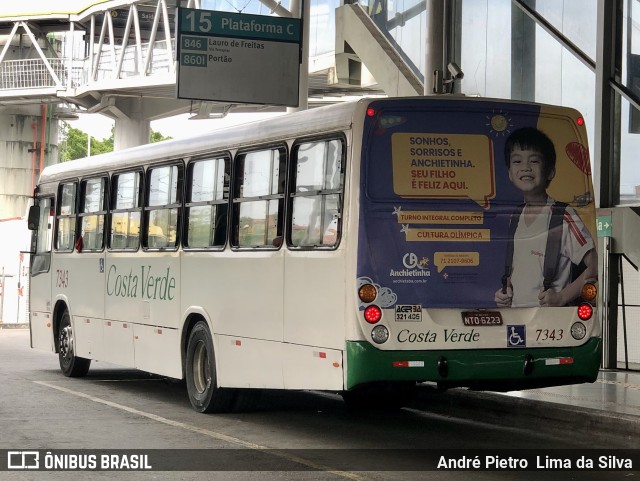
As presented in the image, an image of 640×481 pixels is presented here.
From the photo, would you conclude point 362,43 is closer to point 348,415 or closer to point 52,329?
point 52,329

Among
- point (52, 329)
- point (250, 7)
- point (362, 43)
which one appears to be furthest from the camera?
point (250, 7)

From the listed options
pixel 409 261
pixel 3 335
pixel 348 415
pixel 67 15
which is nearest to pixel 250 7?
pixel 3 335

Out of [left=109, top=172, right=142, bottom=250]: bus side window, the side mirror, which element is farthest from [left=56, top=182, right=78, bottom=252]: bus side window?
[left=109, top=172, right=142, bottom=250]: bus side window

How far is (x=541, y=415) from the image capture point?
13.2m

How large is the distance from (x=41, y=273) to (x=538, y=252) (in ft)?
34.1

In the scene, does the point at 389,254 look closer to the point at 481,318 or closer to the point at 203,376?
the point at 481,318

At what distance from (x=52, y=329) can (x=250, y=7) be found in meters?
23.0

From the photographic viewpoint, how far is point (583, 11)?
68.5 ft

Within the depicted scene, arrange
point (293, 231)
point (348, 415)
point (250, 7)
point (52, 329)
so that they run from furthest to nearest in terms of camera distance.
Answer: point (250, 7) → point (52, 329) → point (348, 415) → point (293, 231)

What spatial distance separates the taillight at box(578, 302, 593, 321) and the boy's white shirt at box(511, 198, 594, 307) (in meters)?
0.27

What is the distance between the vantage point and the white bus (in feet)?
36.3

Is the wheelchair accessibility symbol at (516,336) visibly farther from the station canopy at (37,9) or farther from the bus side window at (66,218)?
the station canopy at (37,9)

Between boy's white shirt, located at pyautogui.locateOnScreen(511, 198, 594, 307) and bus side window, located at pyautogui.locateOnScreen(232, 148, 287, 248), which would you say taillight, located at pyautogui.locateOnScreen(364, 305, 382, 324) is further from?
bus side window, located at pyautogui.locateOnScreen(232, 148, 287, 248)

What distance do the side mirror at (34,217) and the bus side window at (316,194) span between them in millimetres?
8868
